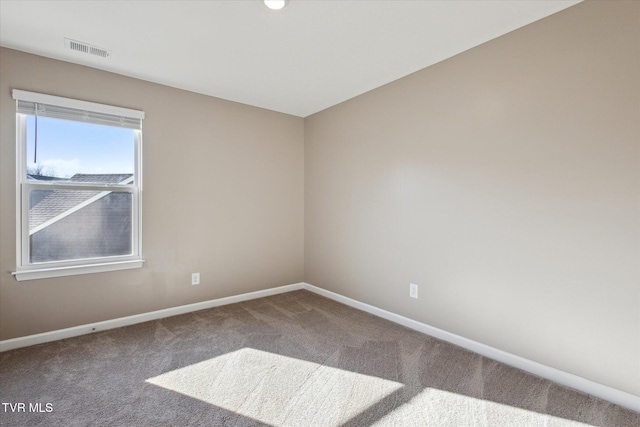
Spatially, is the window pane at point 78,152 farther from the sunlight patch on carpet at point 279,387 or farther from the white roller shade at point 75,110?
the sunlight patch on carpet at point 279,387

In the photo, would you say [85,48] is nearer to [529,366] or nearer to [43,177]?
[43,177]

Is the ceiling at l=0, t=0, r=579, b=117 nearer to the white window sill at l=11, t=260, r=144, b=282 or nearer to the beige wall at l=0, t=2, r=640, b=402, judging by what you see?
the beige wall at l=0, t=2, r=640, b=402

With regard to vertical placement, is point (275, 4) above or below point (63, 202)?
above

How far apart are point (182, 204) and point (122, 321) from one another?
128cm

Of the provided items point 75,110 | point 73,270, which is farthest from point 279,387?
point 75,110

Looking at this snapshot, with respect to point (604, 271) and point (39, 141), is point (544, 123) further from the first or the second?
point (39, 141)

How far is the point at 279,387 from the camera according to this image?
207 cm

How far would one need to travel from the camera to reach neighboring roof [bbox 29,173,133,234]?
2689 mm

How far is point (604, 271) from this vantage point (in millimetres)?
1927

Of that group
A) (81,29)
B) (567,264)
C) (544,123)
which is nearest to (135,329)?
(81,29)

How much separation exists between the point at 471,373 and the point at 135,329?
2.94 meters

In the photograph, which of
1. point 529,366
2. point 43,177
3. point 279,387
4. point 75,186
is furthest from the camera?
point 75,186

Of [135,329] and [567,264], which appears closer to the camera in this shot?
[567,264]

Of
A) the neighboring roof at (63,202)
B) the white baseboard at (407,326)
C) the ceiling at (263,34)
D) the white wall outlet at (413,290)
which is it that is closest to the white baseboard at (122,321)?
the white baseboard at (407,326)
